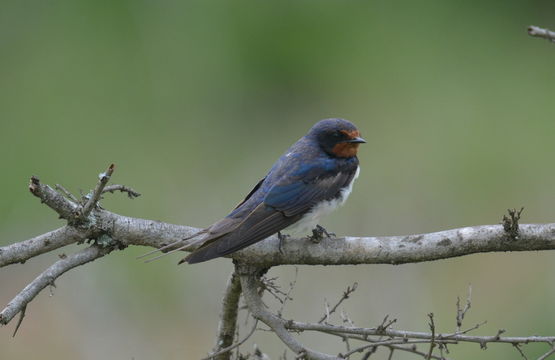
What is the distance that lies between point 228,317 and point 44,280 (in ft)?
3.85

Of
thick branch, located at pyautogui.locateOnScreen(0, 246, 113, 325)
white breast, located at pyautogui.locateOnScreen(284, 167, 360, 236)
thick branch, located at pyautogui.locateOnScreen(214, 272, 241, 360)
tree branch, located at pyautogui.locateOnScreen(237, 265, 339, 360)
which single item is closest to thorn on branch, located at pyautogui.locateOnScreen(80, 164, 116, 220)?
thick branch, located at pyautogui.locateOnScreen(0, 246, 113, 325)

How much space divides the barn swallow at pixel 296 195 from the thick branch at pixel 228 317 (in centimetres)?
41

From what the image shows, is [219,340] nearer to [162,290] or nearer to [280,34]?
[162,290]

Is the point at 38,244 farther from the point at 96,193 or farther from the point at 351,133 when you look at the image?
the point at 351,133

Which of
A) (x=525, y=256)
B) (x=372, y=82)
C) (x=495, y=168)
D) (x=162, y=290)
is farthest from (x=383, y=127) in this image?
(x=162, y=290)

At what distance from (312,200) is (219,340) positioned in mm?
933

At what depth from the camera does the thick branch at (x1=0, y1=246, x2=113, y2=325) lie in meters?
3.58

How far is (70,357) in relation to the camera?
7.28 meters

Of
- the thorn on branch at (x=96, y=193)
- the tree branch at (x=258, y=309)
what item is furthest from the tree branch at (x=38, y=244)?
the tree branch at (x=258, y=309)

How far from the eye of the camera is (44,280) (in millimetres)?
3756

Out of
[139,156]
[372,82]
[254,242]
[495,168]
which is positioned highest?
[372,82]

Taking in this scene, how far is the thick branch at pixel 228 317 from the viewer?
4.50 meters

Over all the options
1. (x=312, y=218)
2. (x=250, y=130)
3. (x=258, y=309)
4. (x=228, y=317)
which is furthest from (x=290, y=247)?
(x=250, y=130)

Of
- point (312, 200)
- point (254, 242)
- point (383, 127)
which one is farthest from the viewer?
point (383, 127)
